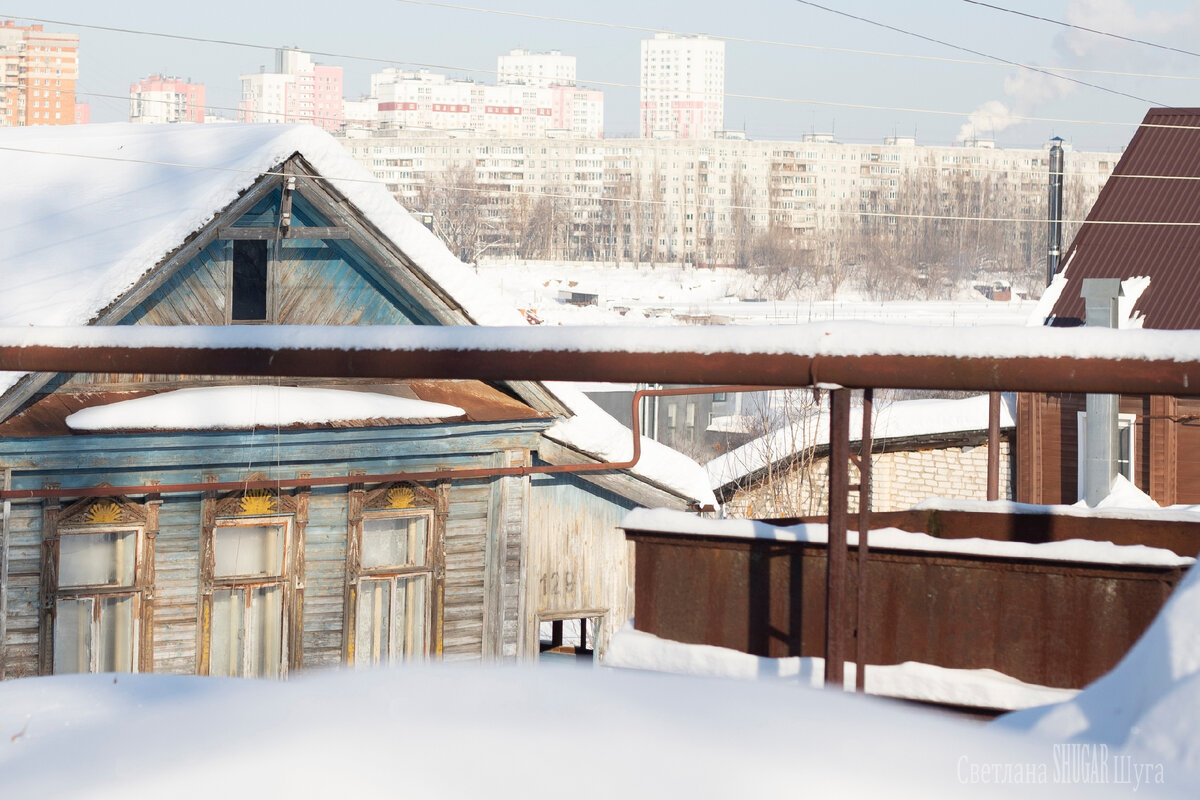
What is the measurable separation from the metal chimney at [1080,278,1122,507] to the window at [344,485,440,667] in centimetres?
946

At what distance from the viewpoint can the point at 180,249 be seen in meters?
8.40

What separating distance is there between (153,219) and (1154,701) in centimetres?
868

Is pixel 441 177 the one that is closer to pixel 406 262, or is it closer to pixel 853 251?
pixel 853 251

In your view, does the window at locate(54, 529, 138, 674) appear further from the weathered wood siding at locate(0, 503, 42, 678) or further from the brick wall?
the brick wall

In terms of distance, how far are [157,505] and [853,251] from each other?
83.0m

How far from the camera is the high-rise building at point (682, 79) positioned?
179500 mm

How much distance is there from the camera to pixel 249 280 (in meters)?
9.25

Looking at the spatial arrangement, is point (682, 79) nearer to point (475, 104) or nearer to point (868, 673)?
point (475, 104)

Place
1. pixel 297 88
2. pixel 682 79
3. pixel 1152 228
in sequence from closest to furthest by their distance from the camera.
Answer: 1. pixel 1152 228
2. pixel 297 88
3. pixel 682 79

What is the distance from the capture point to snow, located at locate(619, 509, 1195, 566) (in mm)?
2059

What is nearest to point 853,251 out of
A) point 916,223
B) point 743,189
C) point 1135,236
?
point 916,223

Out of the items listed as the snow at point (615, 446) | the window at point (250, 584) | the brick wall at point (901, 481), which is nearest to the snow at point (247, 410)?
the window at point (250, 584)

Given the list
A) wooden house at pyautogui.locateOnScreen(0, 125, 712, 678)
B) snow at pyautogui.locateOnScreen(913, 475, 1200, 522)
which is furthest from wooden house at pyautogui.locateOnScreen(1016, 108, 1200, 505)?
snow at pyautogui.locateOnScreen(913, 475, 1200, 522)

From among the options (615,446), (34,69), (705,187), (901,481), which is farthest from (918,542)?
(705,187)
